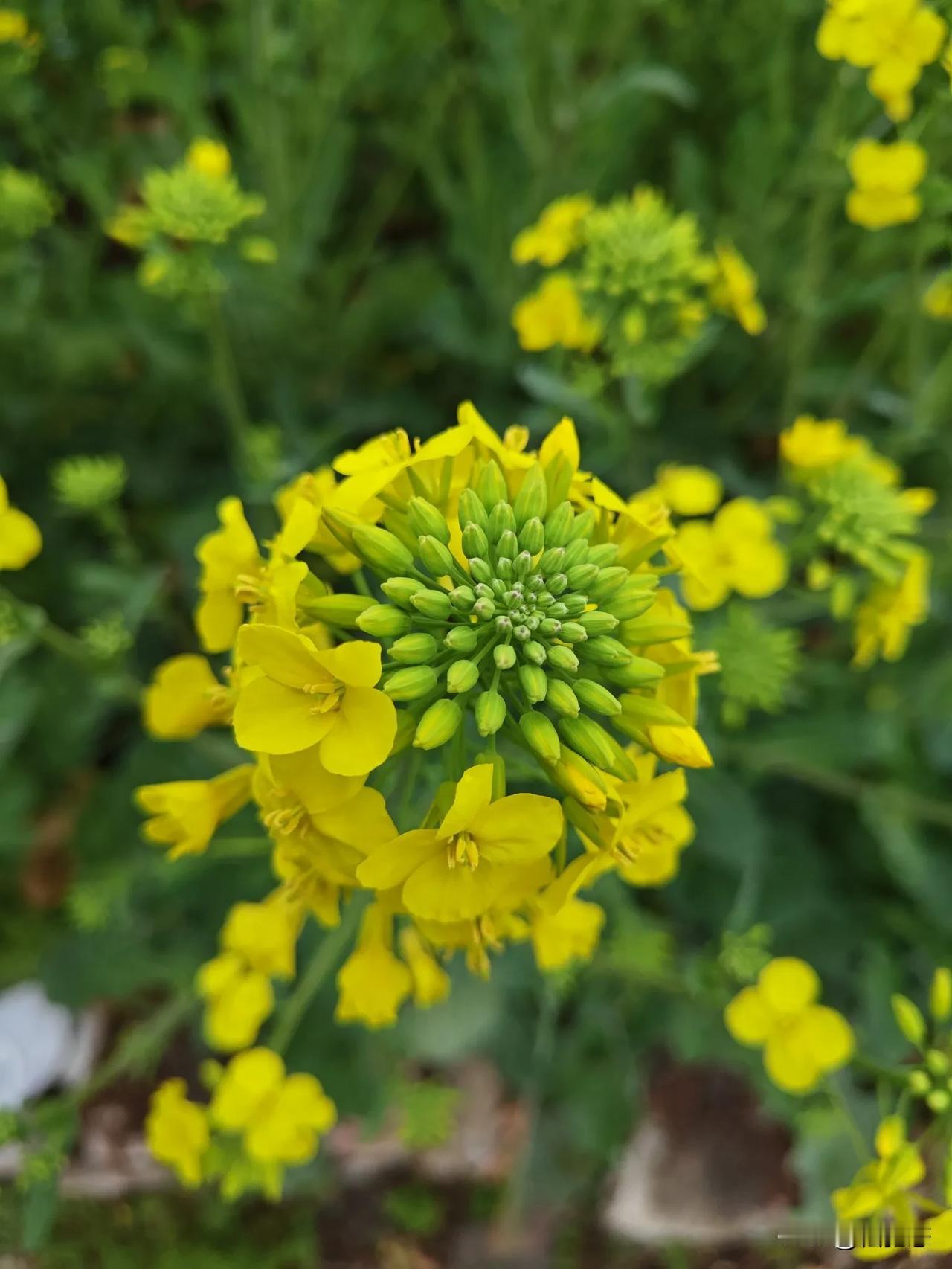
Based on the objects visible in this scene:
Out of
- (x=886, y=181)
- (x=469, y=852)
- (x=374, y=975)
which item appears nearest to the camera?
(x=469, y=852)

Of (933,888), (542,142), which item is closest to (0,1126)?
(933,888)

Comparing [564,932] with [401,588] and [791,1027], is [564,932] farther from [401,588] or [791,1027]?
[401,588]

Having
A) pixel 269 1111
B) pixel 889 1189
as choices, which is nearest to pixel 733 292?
pixel 889 1189

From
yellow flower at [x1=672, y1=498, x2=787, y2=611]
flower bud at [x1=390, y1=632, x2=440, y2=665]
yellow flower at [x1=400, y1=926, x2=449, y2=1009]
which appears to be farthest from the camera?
yellow flower at [x1=672, y1=498, x2=787, y2=611]

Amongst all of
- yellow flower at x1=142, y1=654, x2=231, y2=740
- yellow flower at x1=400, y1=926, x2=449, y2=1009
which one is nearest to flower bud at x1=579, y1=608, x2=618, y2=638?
yellow flower at x1=142, y1=654, x2=231, y2=740

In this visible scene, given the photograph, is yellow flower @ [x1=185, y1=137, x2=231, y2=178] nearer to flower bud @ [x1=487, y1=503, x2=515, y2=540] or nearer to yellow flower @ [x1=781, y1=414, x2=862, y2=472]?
flower bud @ [x1=487, y1=503, x2=515, y2=540]

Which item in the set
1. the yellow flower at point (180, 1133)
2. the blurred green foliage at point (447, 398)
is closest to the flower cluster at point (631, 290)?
the blurred green foliage at point (447, 398)

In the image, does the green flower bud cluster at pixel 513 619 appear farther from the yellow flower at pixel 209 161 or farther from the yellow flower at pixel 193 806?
the yellow flower at pixel 209 161
